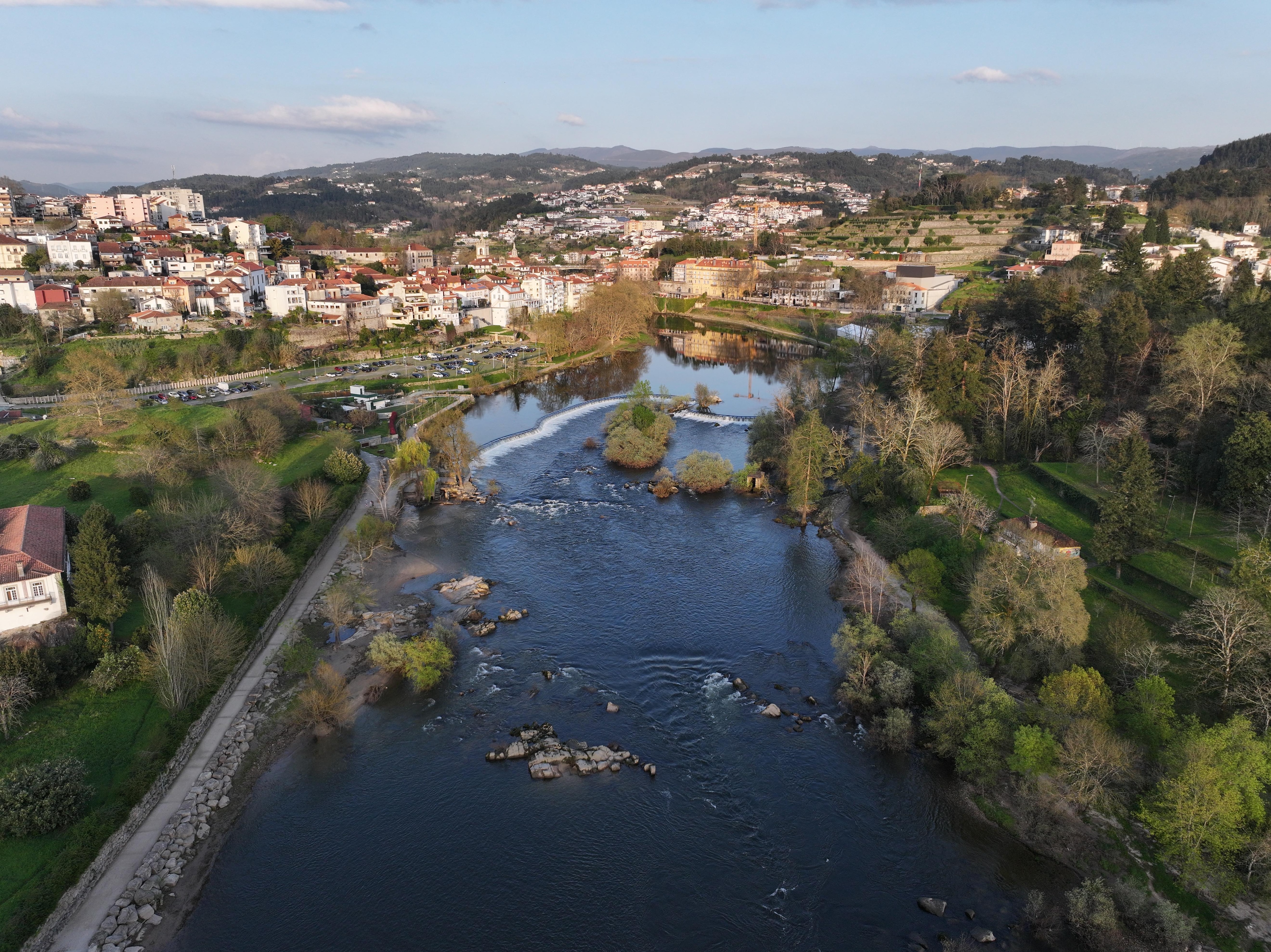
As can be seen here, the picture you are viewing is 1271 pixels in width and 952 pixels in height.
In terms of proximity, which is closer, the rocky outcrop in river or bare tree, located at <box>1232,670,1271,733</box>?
bare tree, located at <box>1232,670,1271,733</box>

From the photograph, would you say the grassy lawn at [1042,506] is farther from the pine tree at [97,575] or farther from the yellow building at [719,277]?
the yellow building at [719,277]

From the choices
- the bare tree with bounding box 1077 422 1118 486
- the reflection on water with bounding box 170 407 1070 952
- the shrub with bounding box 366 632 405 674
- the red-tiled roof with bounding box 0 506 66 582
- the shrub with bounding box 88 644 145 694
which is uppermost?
the bare tree with bounding box 1077 422 1118 486

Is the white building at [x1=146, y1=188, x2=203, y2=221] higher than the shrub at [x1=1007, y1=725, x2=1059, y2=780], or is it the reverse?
the white building at [x1=146, y1=188, x2=203, y2=221]

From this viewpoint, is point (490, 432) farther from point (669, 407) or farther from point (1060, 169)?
point (1060, 169)

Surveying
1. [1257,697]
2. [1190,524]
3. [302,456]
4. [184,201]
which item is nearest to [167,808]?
[302,456]

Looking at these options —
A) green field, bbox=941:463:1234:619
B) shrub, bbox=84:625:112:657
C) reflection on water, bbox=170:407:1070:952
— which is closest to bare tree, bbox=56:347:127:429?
shrub, bbox=84:625:112:657

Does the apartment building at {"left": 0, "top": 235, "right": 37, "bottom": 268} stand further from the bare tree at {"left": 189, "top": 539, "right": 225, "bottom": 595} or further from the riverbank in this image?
the riverbank

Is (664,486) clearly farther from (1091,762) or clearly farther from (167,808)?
(167,808)
